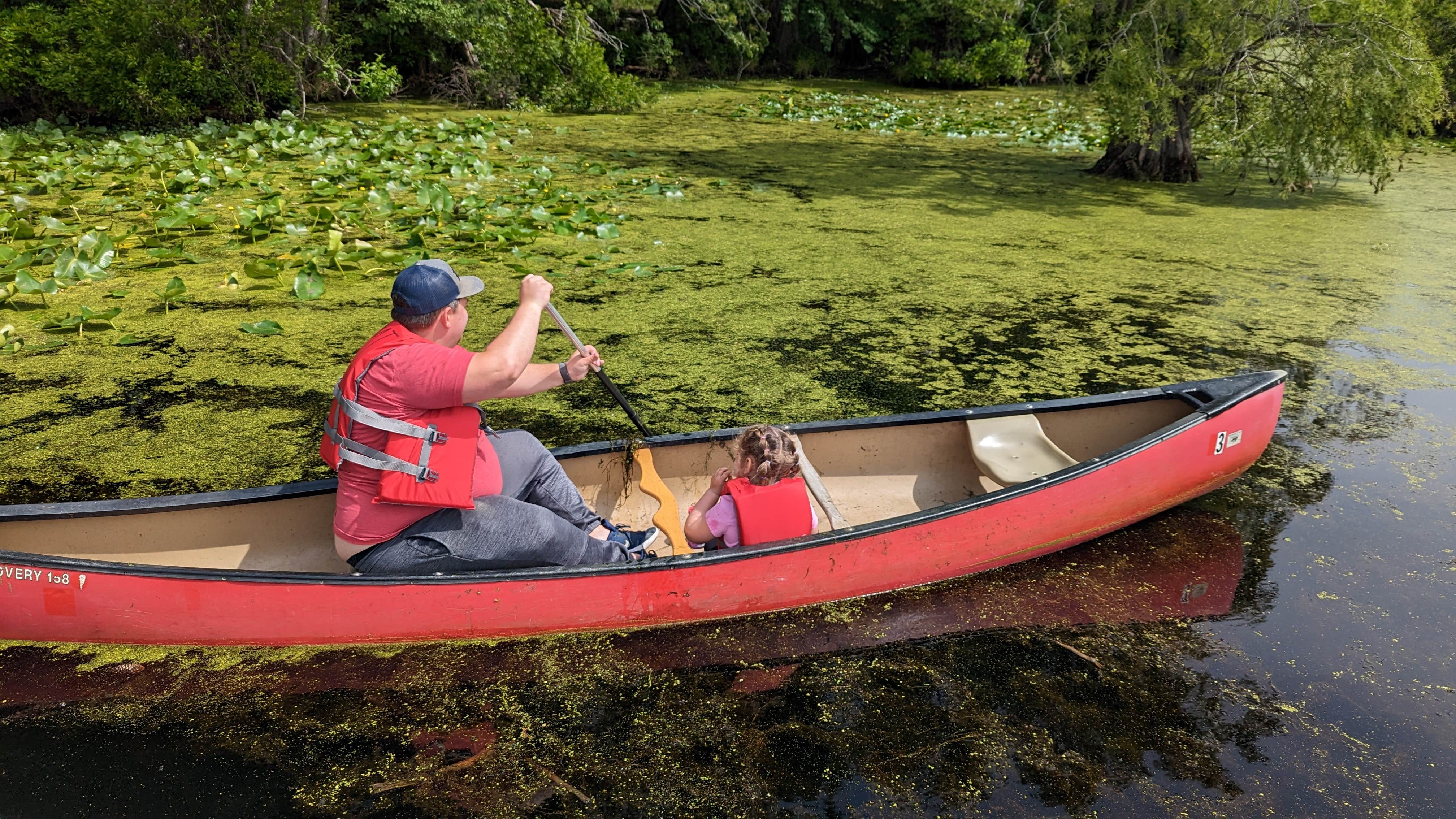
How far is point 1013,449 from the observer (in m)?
3.81

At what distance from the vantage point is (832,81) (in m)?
20.0

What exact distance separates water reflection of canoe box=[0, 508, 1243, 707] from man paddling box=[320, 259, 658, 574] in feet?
0.96

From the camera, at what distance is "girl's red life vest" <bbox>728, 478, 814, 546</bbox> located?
120 inches

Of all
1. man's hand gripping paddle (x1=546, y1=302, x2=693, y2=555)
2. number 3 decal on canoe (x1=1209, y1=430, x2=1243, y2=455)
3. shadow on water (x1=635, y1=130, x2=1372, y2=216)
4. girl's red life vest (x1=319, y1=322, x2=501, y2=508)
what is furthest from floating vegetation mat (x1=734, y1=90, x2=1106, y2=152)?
girl's red life vest (x1=319, y1=322, x2=501, y2=508)

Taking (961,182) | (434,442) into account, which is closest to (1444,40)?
(961,182)

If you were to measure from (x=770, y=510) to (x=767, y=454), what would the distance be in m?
0.19

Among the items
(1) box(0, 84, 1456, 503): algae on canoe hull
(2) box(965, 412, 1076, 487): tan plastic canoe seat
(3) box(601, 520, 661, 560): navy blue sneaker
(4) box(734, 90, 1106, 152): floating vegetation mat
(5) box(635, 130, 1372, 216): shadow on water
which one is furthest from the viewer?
(4) box(734, 90, 1106, 152): floating vegetation mat

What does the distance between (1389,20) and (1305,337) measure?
11.9ft

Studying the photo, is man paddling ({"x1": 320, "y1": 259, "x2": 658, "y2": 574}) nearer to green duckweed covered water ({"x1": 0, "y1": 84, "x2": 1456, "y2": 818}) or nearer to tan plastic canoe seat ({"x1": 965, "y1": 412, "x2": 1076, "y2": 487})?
green duckweed covered water ({"x1": 0, "y1": 84, "x2": 1456, "y2": 818})

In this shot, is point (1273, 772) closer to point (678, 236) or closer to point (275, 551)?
point (275, 551)

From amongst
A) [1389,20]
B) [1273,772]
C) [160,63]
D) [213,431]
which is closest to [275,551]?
[213,431]

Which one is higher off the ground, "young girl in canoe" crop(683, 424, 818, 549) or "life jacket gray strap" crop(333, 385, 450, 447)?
"life jacket gray strap" crop(333, 385, 450, 447)

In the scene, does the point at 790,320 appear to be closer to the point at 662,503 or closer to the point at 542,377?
the point at 662,503

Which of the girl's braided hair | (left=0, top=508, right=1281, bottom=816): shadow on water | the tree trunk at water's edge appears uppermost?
the tree trunk at water's edge
